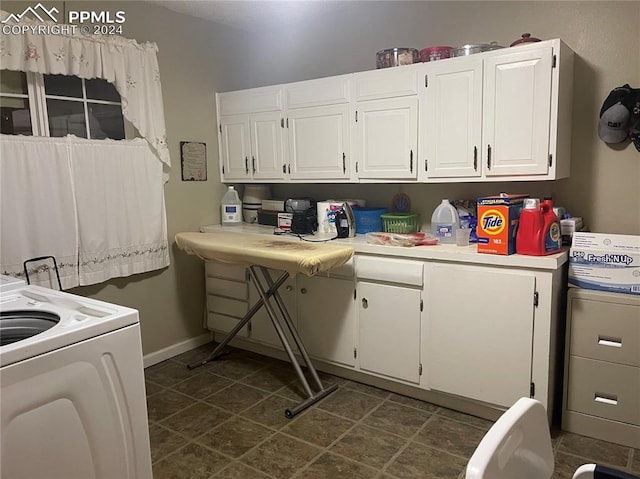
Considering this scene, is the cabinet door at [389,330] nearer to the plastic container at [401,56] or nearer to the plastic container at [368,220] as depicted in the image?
the plastic container at [368,220]

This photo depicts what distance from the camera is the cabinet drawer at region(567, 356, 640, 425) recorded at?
2340mm

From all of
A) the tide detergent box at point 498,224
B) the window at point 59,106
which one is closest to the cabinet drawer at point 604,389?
the tide detergent box at point 498,224

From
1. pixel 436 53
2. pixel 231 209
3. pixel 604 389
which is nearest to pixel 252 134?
pixel 231 209

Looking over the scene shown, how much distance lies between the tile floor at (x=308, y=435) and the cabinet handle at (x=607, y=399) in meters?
0.21

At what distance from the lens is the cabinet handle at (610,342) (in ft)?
7.70

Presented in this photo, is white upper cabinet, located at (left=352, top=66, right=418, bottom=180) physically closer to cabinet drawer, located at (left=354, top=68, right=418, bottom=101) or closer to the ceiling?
cabinet drawer, located at (left=354, top=68, right=418, bottom=101)

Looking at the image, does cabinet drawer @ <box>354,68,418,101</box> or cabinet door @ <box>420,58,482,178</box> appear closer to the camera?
cabinet door @ <box>420,58,482,178</box>

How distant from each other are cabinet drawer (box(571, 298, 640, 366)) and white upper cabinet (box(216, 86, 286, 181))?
2098mm

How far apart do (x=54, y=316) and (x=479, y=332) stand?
1987 millimetres

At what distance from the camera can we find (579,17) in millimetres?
2668

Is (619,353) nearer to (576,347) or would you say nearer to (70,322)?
(576,347)

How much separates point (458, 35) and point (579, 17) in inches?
26.3

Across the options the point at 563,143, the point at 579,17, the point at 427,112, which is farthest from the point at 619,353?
the point at 579,17

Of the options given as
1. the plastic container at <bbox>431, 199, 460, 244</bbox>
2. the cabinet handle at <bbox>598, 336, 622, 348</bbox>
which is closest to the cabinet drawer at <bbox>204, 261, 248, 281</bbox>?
the plastic container at <bbox>431, 199, 460, 244</bbox>
